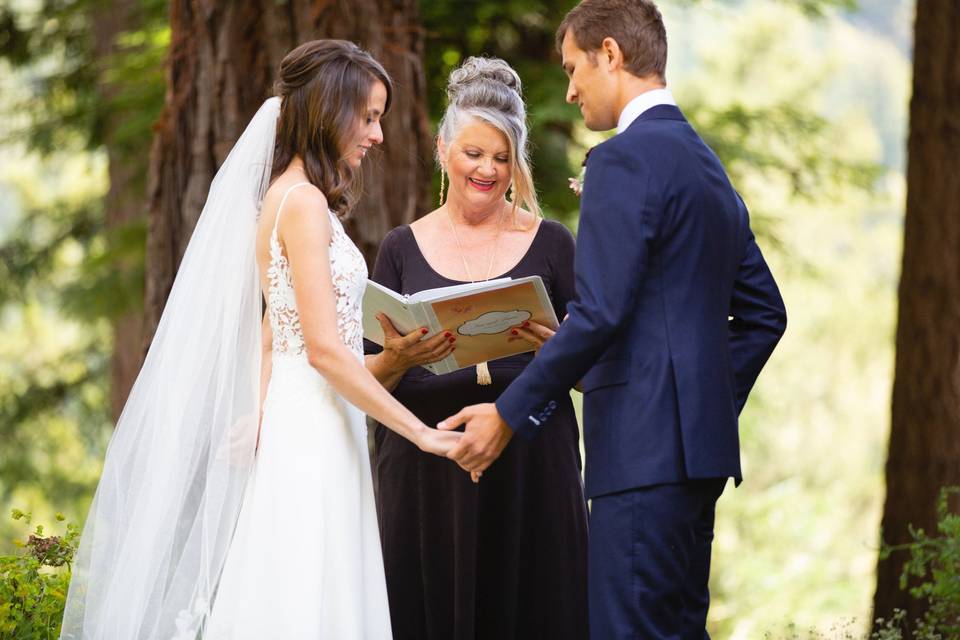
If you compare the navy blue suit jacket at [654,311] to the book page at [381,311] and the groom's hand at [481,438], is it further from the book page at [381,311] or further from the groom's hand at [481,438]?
the book page at [381,311]

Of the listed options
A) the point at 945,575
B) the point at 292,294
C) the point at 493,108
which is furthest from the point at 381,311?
the point at 945,575

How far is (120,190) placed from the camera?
9086 millimetres

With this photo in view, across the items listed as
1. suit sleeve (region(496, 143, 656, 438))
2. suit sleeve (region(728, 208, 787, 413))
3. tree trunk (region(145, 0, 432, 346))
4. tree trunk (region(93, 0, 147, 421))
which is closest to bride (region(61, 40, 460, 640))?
Answer: suit sleeve (region(496, 143, 656, 438))

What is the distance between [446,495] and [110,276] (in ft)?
18.4

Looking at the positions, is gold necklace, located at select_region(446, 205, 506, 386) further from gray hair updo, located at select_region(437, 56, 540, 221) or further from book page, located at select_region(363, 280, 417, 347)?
book page, located at select_region(363, 280, 417, 347)

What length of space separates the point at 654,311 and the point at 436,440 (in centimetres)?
76

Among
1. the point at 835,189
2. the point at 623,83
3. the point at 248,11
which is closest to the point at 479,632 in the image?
the point at 623,83

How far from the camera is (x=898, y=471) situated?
228 inches

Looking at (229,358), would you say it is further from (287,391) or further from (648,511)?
(648,511)

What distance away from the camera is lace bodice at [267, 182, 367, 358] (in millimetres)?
3174

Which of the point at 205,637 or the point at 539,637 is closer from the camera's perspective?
the point at 205,637

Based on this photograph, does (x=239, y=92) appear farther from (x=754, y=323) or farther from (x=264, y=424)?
(x=754, y=323)

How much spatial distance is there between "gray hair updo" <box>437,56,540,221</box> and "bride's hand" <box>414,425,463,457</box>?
1.01 metres

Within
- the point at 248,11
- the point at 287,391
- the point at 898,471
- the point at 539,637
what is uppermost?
the point at 248,11
